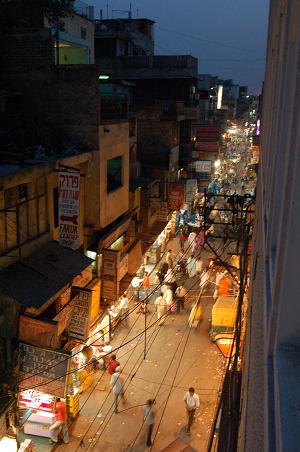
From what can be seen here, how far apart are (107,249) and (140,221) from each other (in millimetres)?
7226

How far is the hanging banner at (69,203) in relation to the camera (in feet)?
37.8

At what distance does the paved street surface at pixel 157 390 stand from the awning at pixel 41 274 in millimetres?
4318

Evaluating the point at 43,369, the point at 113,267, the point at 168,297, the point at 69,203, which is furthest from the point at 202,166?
the point at 43,369

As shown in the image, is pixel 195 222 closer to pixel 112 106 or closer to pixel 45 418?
pixel 112 106

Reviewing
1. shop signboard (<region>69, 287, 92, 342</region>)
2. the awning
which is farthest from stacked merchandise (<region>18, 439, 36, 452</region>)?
the awning

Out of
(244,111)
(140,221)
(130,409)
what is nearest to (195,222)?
(140,221)

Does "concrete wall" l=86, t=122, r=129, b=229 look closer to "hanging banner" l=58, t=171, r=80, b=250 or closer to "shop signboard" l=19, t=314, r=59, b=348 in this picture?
"hanging banner" l=58, t=171, r=80, b=250

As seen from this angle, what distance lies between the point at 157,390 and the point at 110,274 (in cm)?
408

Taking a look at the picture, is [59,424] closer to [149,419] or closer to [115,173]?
[149,419]

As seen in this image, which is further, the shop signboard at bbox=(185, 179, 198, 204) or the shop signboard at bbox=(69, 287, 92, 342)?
the shop signboard at bbox=(185, 179, 198, 204)

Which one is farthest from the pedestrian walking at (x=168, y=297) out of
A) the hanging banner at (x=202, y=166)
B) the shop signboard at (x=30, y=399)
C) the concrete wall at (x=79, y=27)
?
the hanging banner at (x=202, y=166)

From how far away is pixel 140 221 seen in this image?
22.4 meters

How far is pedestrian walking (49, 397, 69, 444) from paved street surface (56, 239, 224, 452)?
264 mm

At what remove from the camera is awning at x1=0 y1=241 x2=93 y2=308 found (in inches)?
400
